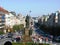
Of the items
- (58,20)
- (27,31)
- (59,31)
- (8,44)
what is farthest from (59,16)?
(8,44)

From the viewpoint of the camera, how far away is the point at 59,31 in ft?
211

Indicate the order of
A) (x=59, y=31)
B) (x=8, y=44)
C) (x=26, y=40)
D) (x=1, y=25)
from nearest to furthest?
(x=8, y=44), (x=26, y=40), (x=59, y=31), (x=1, y=25)

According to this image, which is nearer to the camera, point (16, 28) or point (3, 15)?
point (3, 15)

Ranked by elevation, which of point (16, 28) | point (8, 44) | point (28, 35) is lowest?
point (16, 28)

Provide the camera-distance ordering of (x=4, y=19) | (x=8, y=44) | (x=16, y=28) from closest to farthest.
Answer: (x=8, y=44)
(x=4, y=19)
(x=16, y=28)

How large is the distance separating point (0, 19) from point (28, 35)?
61.0 meters

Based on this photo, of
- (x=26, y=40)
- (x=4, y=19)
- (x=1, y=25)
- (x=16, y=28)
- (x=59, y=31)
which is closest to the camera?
(x=26, y=40)

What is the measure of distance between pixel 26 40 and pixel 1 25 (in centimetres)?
5889

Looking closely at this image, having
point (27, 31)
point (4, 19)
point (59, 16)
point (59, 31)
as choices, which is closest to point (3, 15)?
point (4, 19)

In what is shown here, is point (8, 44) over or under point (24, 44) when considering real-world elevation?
over

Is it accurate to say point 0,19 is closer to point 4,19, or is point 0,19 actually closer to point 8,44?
point 4,19

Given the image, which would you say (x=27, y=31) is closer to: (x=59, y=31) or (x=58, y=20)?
(x=59, y=31)

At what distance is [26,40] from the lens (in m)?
22.9

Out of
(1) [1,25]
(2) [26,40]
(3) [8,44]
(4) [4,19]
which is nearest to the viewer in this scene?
(3) [8,44]
